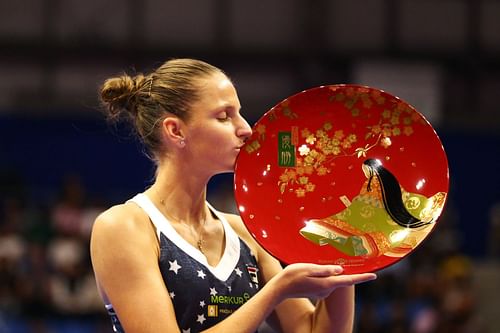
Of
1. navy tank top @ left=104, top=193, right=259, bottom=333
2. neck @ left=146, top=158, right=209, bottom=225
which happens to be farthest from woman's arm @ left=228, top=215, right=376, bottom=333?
neck @ left=146, top=158, right=209, bottom=225

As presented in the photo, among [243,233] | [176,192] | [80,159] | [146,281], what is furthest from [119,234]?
[80,159]

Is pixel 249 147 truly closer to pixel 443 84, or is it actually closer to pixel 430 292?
pixel 430 292

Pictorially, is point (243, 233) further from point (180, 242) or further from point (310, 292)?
point (310, 292)

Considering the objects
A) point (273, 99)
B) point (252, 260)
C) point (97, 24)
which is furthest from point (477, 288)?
point (252, 260)

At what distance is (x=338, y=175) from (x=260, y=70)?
9.08 metres

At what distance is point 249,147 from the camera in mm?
2271

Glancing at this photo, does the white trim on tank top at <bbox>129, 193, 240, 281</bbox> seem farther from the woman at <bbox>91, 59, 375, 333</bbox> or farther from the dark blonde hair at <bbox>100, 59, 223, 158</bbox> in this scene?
the dark blonde hair at <bbox>100, 59, 223, 158</bbox>

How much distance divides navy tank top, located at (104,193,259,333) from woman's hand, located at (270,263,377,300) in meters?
0.29

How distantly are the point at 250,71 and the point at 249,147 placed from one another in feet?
29.8

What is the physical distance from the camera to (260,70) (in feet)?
37.0

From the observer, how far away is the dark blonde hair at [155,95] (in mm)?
2268

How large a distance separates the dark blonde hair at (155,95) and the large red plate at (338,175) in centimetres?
20

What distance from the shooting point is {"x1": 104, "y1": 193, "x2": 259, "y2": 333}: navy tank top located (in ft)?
7.09

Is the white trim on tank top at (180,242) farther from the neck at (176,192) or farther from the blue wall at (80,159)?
the blue wall at (80,159)
